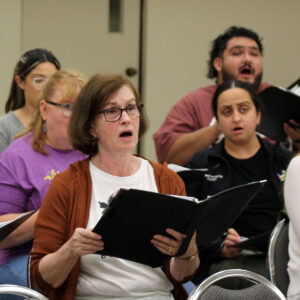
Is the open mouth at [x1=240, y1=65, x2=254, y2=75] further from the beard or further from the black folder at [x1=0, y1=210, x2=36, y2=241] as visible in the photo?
the black folder at [x1=0, y1=210, x2=36, y2=241]

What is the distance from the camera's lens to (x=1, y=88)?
4.66 m

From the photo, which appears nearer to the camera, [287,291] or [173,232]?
[173,232]

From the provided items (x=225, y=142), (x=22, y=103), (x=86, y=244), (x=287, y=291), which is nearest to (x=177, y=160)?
(x=225, y=142)

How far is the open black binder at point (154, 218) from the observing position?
1618mm

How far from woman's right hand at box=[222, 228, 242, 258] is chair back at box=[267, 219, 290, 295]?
44 centimetres

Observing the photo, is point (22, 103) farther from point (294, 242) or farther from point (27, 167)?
point (294, 242)

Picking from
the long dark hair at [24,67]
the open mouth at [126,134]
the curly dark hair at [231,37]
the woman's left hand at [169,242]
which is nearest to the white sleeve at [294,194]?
the woman's left hand at [169,242]

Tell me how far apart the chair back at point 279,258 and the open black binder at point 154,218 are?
28 centimetres

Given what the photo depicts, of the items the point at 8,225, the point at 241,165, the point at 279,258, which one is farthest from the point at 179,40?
the point at 8,225

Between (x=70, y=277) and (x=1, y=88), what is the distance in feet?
10.1

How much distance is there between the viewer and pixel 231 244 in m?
2.54

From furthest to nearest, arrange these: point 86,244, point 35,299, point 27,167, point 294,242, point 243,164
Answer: point 243,164
point 27,167
point 294,242
point 86,244
point 35,299

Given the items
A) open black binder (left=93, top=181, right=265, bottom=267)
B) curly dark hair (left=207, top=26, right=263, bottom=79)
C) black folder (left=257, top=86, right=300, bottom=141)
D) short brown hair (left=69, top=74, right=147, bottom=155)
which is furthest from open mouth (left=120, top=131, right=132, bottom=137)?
curly dark hair (left=207, top=26, right=263, bottom=79)

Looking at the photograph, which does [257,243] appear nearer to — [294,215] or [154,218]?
[294,215]
